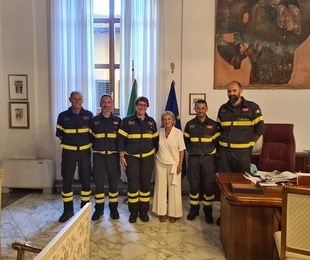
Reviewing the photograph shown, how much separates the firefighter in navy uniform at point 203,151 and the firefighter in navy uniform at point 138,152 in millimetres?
478

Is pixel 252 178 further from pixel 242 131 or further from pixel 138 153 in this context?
pixel 138 153

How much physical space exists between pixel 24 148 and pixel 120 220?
226cm

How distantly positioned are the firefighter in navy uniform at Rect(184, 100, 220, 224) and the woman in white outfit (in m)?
0.15

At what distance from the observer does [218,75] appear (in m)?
4.28

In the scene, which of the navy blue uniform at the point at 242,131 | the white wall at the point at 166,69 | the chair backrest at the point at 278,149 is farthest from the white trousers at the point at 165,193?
the white wall at the point at 166,69

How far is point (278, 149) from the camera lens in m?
3.54

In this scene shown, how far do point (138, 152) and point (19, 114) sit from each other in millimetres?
2448

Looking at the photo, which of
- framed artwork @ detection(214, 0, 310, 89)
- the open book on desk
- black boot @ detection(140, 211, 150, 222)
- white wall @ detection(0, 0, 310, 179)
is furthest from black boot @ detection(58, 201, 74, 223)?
framed artwork @ detection(214, 0, 310, 89)

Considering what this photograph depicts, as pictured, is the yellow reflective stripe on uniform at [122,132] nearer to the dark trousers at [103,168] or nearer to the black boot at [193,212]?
the dark trousers at [103,168]

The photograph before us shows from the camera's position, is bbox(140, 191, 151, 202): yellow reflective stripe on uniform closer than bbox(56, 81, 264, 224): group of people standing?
No

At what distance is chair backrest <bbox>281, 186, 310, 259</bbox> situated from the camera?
1.54 metres

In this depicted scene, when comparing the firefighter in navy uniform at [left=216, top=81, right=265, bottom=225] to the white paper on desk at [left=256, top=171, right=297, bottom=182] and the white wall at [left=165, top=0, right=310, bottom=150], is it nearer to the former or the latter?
the white paper on desk at [left=256, top=171, right=297, bottom=182]

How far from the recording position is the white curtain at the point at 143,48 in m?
4.24

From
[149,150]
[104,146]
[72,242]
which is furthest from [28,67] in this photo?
[72,242]
